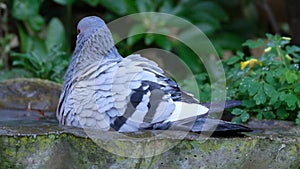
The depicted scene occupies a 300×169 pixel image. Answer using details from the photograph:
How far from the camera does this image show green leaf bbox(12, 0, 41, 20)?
5160 mm

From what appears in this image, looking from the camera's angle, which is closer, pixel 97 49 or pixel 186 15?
pixel 97 49

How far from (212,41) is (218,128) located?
3.37m

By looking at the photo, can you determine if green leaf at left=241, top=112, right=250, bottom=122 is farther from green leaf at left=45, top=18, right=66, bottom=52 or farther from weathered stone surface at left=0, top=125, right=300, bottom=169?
green leaf at left=45, top=18, right=66, bottom=52

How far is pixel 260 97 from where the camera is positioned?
2965 mm

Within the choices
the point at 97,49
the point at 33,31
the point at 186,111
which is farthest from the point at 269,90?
the point at 33,31

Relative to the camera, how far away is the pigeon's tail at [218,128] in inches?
95.1

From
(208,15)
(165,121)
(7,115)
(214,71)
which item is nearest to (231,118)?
(165,121)

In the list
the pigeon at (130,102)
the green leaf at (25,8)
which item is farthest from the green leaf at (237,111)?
the green leaf at (25,8)

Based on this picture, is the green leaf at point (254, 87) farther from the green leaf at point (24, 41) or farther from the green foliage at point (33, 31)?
the green leaf at point (24, 41)

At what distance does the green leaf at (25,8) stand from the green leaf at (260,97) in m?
2.78

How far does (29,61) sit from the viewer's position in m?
4.08

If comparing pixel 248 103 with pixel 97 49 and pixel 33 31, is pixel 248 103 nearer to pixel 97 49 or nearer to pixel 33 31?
pixel 97 49

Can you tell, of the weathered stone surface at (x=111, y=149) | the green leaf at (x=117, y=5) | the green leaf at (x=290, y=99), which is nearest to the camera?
the weathered stone surface at (x=111, y=149)

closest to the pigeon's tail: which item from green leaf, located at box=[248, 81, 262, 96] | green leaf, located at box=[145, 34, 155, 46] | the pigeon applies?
the pigeon
